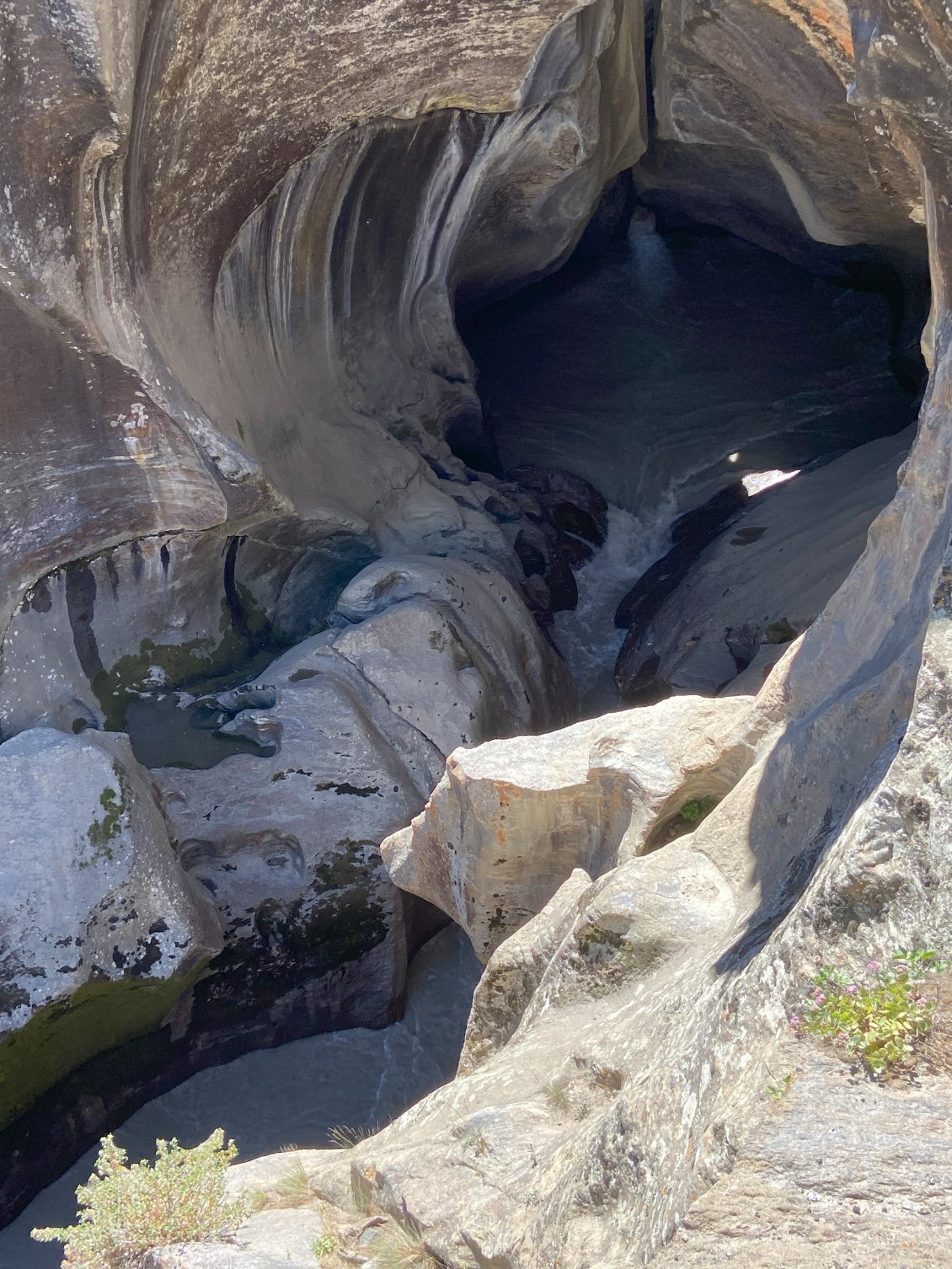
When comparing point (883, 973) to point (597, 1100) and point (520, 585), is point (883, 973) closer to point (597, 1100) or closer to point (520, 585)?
point (597, 1100)

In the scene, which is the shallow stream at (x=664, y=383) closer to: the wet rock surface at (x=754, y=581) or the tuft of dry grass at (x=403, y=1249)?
the wet rock surface at (x=754, y=581)

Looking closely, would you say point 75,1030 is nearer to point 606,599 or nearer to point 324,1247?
point 324,1247

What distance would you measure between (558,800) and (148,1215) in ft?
7.39

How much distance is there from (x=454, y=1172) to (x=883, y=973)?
157 centimetres

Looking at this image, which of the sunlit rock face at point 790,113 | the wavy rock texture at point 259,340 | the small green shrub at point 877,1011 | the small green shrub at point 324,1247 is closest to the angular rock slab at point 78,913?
the wavy rock texture at point 259,340

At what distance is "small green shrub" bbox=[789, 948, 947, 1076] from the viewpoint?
7.52ft

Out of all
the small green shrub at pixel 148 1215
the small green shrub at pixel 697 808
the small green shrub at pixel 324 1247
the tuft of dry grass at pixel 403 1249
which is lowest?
the small green shrub at pixel 324 1247

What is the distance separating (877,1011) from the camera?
232 cm

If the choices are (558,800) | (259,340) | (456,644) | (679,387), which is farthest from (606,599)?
(558,800)

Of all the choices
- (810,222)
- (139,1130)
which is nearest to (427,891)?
(139,1130)

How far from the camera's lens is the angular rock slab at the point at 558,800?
4.48 metres

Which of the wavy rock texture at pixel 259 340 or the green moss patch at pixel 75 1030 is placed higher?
the wavy rock texture at pixel 259 340

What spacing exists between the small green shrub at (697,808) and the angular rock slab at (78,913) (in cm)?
280

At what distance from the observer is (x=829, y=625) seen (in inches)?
162
